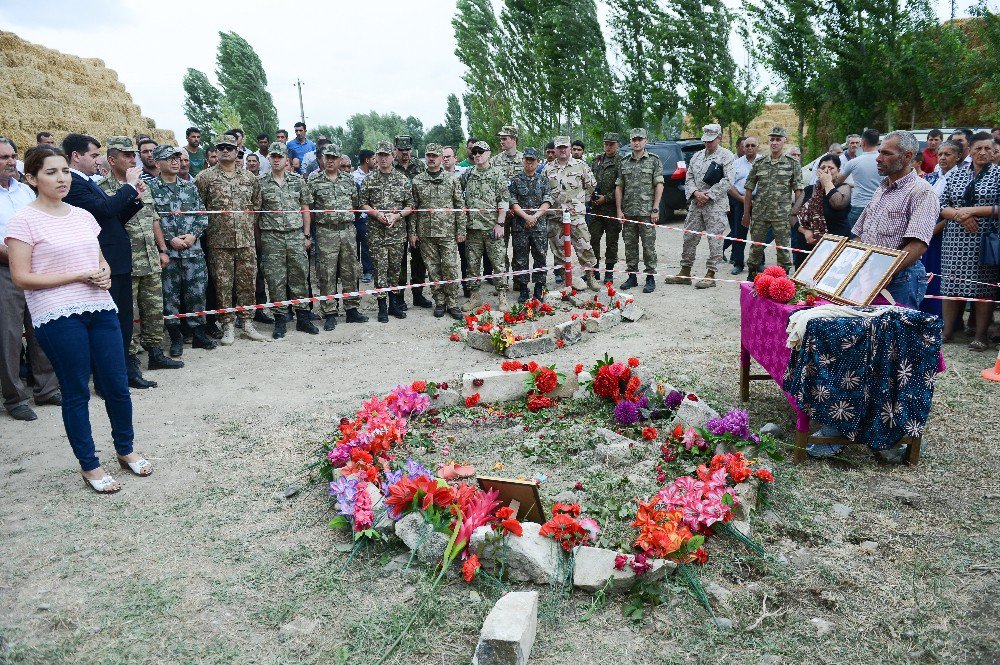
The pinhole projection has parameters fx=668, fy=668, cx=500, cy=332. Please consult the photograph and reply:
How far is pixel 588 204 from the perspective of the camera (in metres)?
9.95

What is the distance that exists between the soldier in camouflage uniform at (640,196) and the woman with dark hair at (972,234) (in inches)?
138

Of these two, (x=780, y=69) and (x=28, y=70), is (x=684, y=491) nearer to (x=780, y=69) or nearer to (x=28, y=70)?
(x=28, y=70)

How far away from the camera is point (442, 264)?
8.72 meters

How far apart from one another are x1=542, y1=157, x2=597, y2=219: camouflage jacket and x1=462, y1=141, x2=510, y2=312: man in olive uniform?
932mm

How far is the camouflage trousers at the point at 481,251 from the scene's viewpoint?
891 cm

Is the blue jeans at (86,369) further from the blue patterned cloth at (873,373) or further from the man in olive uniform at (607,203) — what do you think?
the man in olive uniform at (607,203)

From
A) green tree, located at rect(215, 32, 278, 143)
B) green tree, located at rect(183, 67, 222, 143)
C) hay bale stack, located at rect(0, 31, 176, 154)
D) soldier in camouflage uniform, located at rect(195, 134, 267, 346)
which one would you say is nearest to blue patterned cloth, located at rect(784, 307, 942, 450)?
soldier in camouflage uniform, located at rect(195, 134, 267, 346)

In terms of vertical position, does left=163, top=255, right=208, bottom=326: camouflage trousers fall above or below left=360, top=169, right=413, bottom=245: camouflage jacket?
below

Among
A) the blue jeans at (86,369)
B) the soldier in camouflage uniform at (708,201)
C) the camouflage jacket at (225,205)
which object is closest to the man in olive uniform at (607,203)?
the soldier in camouflage uniform at (708,201)

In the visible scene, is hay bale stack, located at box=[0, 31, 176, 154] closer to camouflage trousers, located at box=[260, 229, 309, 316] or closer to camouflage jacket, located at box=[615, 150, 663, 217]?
camouflage trousers, located at box=[260, 229, 309, 316]

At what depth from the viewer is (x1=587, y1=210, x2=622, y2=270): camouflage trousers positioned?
9742 millimetres

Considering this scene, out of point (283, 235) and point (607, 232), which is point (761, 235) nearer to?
point (607, 232)

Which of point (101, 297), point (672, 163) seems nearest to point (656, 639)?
point (101, 297)

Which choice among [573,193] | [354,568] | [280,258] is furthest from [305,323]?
[354,568]
